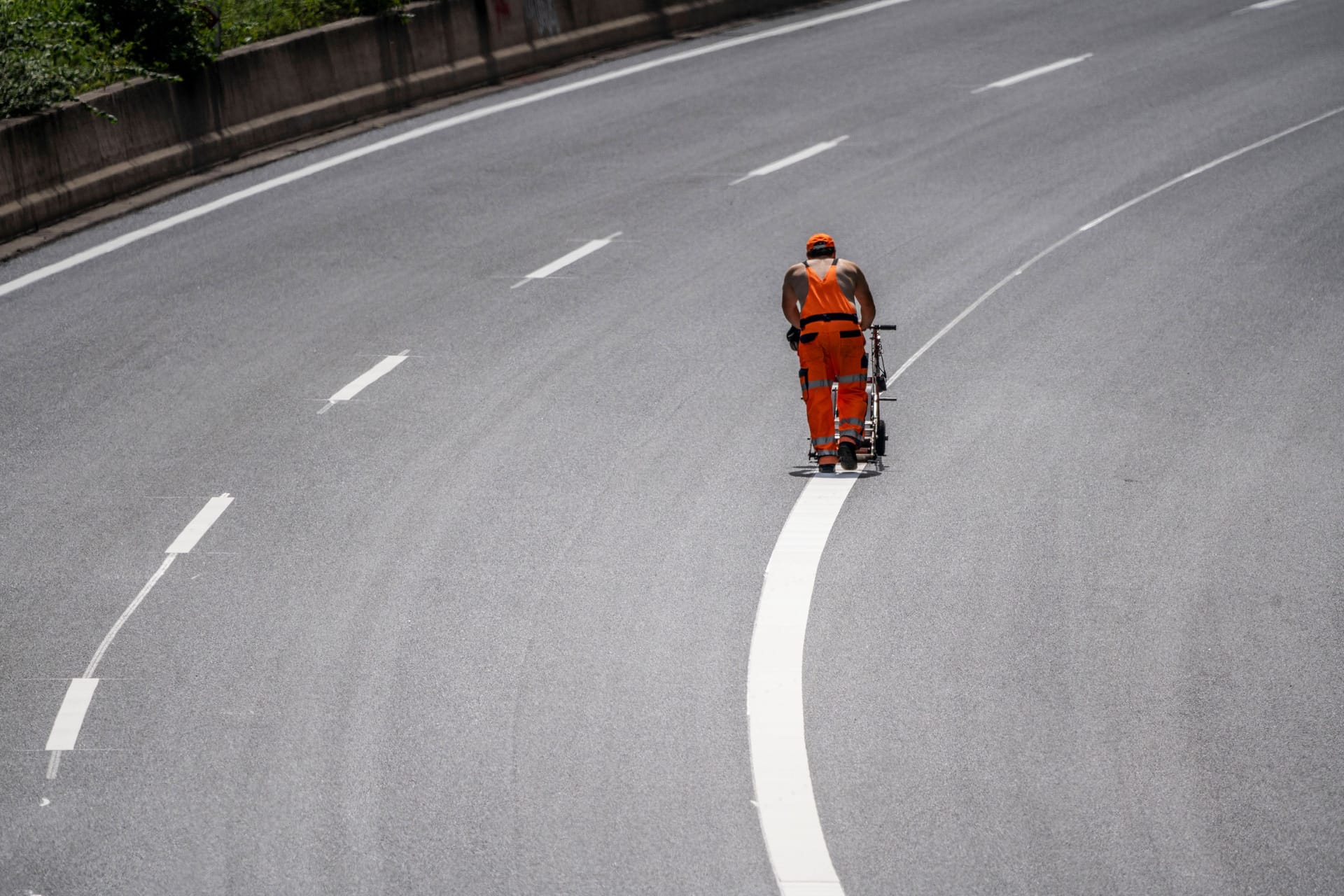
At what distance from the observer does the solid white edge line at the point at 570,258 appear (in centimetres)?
1619

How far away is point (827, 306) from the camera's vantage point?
11.7m

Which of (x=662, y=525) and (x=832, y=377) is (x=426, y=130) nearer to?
(x=832, y=377)

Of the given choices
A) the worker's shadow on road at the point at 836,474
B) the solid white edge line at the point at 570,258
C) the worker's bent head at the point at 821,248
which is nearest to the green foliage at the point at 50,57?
the solid white edge line at the point at 570,258

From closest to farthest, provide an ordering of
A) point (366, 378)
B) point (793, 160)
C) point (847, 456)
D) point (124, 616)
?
point (124, 616)
point (847, 456)
point (366, 378)
point (793, 160)

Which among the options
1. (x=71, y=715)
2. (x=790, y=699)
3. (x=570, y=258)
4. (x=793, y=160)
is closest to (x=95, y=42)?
(x=570, y=258)

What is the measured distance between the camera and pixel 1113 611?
9.61 metres

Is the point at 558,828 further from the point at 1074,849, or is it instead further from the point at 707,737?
the point at 1074,849

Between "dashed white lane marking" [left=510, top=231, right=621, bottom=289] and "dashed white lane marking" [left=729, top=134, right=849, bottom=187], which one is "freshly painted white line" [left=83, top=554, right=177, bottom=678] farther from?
"dashed white lane marking" [left=729, top=134, right=849, bottom=187]

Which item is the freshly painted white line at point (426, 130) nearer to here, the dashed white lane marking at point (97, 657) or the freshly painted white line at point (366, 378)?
the freshly painted white line at point (366, 378)

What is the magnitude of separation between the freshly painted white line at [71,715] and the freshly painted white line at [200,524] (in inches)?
67.8

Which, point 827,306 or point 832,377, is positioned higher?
point 827,306

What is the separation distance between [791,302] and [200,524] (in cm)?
412

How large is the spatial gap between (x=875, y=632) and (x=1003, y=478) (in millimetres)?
2532

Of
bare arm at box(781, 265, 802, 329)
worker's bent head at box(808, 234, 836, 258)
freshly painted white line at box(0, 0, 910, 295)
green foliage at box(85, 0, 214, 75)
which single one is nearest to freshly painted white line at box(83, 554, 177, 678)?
bare arm at box(781, 265, 802, 329)
